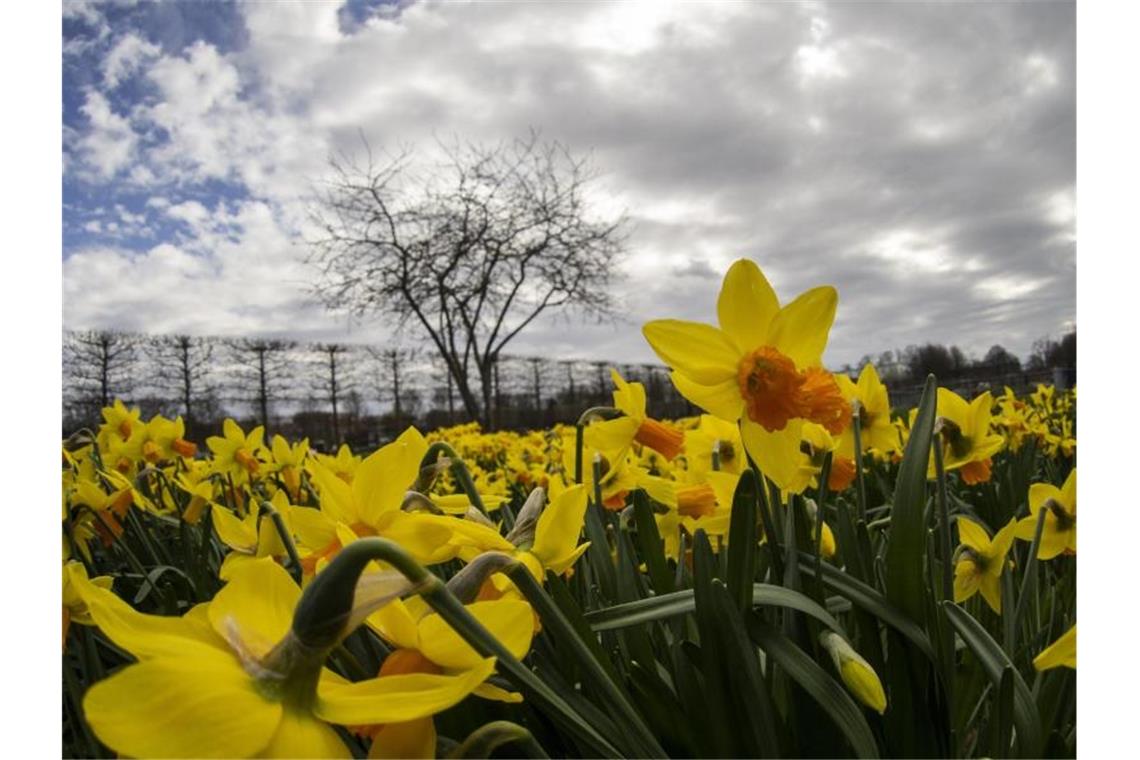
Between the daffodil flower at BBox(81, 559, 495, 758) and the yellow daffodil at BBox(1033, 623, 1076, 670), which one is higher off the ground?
the daffodil flower at BBox(81, 559, 495, 758)

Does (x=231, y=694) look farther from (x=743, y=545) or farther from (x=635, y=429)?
(x=635, y=429)

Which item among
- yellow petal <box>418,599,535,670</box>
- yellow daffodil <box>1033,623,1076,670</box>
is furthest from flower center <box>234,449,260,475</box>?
yellow daffodil <box>1033,623,1076,670</box>

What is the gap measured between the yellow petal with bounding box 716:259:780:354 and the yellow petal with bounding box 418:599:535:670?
1.02 feet

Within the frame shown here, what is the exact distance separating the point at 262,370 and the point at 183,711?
1035 centimetres

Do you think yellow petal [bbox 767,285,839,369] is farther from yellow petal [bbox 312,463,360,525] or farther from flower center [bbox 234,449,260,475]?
flower center [bbox 234,449,260,475]

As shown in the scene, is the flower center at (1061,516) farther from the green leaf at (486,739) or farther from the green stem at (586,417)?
the green leaf at (486,739)

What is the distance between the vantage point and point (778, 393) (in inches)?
23.9

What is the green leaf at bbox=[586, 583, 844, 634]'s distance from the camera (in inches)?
21.1

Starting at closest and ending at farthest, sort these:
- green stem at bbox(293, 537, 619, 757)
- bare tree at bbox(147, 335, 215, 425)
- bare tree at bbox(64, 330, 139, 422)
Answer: green stem at bbox(293, 537, 619, 757) → bare tree at bbox(64, 330, 139, 422) → bare tree at bbox(147, 335, 215, 425)

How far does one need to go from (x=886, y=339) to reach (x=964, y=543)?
0.97 m

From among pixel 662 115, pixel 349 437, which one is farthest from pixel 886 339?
pixel 349 437

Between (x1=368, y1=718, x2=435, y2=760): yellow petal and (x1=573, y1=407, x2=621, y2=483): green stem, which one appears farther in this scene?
(x1=573, y1=407, x2=621, y2=483): green stem
